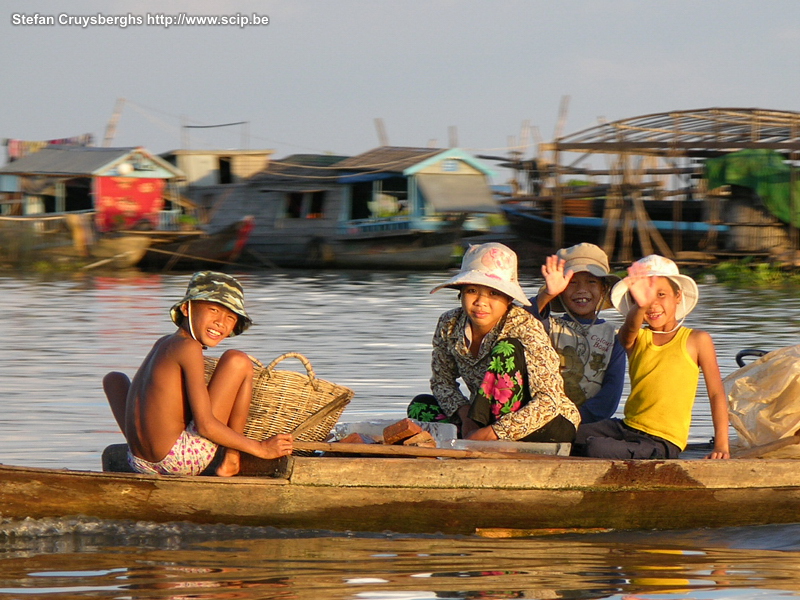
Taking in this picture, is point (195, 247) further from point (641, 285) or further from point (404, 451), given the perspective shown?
point (641, 285)

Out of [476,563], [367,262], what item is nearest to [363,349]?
[476,563]

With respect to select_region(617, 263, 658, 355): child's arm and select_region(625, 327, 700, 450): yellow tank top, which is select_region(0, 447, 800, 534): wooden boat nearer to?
select_region(625, 327, 700, 450): yellow tank top

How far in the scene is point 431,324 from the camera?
47.0ft

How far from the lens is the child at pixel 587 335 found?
5070 millimetres

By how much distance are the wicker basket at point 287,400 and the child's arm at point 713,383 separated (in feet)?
4.89

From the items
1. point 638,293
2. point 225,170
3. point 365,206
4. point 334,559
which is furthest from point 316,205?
point 334,559

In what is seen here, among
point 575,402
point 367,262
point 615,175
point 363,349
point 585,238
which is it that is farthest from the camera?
point 367,262

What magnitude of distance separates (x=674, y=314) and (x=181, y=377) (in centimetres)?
208

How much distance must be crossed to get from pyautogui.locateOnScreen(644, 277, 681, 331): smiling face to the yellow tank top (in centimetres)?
6

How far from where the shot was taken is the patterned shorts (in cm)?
446

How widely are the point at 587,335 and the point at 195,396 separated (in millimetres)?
1817

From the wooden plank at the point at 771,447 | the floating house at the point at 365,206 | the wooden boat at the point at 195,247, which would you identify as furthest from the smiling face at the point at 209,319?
the wooden boat at the point at 195,247

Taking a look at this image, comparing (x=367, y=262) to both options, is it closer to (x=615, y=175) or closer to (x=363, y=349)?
(x=615, y=175)

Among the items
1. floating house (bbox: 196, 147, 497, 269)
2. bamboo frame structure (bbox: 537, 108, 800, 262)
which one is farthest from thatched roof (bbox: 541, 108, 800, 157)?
floating house (bbox: 196, 147, 497, 269)
